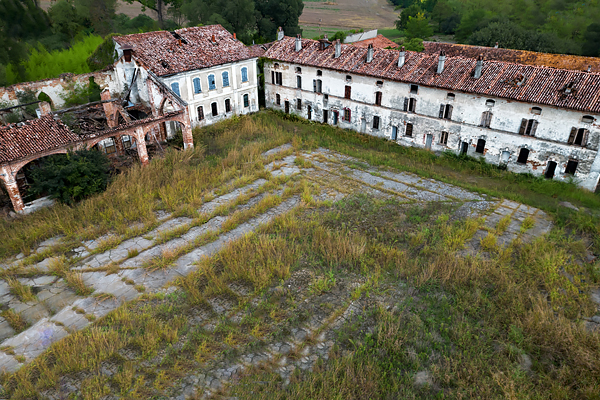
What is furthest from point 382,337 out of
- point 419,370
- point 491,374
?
point 491,374

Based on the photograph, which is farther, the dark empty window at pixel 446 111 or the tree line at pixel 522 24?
the tree line at pixel 522 24

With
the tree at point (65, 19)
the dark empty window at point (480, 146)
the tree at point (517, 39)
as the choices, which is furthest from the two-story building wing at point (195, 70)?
the tree at point (517, 39)

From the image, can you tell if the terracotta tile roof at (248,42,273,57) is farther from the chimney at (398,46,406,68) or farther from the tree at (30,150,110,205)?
the tree at (30,150,110,205)

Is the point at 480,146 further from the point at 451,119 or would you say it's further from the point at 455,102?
the point at 455,102

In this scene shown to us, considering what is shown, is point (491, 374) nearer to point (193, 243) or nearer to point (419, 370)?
point (419, 370)

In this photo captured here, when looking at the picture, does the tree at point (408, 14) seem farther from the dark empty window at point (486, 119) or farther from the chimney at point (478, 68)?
the dark empty window at point (486, 119)

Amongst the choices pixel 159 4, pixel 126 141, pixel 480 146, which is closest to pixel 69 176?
pixel 126 141
